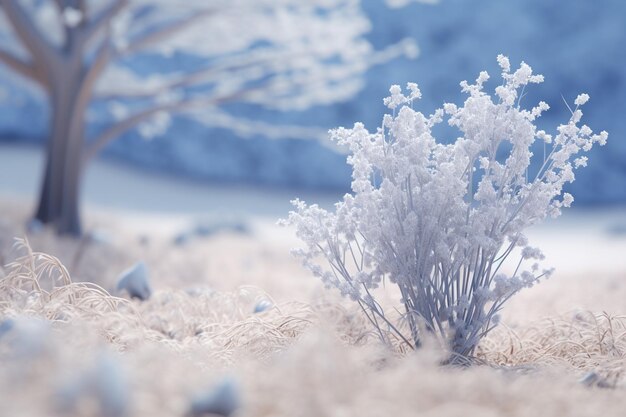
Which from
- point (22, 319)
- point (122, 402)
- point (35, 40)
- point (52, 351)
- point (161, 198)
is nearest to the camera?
point (122, 402)

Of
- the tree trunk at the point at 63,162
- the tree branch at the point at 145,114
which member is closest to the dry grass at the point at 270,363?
the tree trunk at the point at 63,162

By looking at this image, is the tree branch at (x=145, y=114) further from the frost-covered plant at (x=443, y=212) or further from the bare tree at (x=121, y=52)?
the frost-covered plant at (x=443, y=212)

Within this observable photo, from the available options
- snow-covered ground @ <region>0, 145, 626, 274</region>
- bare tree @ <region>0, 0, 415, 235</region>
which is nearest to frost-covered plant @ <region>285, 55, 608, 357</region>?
bare tree @ <region>0, 0, 415, 235</region>

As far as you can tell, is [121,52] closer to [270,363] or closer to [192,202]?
[270,363]

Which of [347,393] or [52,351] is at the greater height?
[347,393]

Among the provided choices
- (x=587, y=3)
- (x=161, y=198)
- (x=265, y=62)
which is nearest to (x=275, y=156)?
(x=161, y=198)

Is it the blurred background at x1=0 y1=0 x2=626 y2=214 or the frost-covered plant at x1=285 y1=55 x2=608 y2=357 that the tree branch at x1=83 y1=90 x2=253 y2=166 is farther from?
the blurred background at x1=0 y1=0 x2=626 y2=214

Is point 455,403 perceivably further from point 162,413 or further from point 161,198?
point 161,198
